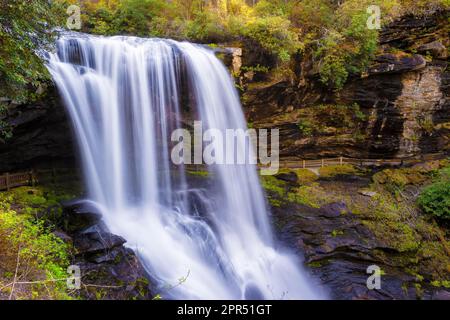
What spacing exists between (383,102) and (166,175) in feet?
34.4

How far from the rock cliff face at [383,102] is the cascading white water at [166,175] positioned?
8.65ft

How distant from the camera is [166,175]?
1229 centimetres

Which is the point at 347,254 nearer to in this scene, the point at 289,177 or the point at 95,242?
the point at 289,177

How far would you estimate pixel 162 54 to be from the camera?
1205 centimetres

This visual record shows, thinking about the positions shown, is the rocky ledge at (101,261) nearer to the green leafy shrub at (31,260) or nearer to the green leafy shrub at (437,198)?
the green leafy shrub at (31,260)

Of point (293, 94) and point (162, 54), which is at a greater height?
point (162, 54)

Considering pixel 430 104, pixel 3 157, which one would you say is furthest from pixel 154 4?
pixel 430 104

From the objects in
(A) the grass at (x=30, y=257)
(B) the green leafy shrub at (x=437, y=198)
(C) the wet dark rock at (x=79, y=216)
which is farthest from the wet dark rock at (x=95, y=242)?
(B) the green leafy shrub at (x=437, y=198)

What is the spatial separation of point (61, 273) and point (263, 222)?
23.7 feet

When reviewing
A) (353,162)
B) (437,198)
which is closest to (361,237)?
(437,198)

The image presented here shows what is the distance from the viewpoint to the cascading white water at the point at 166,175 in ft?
29.8
